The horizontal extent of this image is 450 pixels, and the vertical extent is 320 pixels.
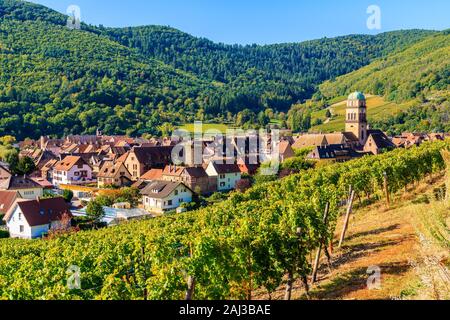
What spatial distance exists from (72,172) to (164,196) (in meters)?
26.2

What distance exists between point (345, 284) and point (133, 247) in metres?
8.73

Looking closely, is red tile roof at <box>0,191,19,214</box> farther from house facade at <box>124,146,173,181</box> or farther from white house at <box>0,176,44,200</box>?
house facade at <box>124,146,173,181</box>

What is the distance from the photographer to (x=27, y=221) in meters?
39.8

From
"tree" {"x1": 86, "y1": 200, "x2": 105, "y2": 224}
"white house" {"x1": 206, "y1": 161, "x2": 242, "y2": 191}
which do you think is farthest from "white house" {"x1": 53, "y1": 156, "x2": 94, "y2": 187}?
"tree" {"x1": 86, "y1": 200, "x2": 105, "y2": 224}

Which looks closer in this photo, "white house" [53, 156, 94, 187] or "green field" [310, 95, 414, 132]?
"white house" [53, 156, 94, 187]

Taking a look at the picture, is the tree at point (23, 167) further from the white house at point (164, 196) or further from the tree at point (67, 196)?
the white house at point (164, 196)

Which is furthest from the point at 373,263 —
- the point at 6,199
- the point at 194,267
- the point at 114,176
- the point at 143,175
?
the point at 143,175

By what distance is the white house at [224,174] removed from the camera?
204 ft

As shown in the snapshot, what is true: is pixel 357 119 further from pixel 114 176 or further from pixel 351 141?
pixel 114 176

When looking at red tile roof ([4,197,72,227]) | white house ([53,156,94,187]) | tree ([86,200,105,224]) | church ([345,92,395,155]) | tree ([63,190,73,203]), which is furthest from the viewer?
church ([345,92,395,155])

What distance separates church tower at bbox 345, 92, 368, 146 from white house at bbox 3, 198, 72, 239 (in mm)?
61590

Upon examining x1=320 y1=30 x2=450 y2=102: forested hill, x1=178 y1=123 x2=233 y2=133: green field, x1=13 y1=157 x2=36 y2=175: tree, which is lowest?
x1=13 y1=157 x2=36 y2=175: tree

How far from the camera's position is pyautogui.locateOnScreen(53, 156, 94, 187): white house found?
236ft
